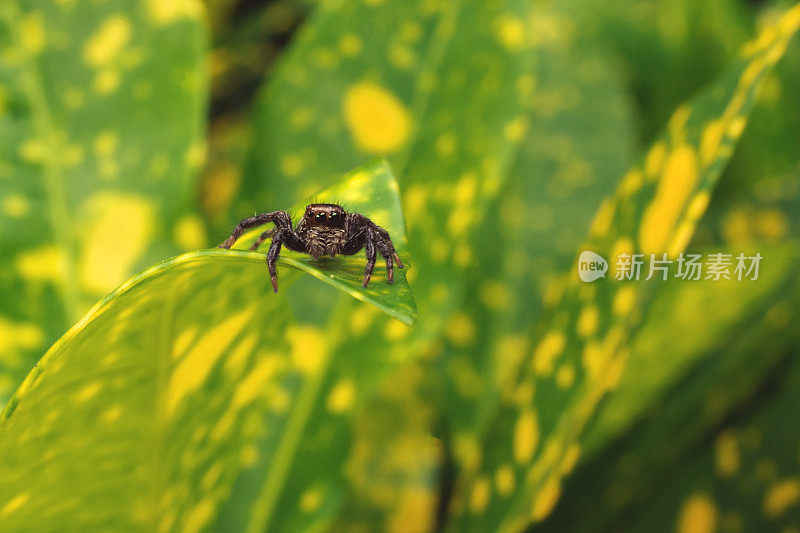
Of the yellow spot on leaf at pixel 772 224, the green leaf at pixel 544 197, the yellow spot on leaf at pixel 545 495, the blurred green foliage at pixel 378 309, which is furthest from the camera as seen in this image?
the green leaf at pixel 544 197

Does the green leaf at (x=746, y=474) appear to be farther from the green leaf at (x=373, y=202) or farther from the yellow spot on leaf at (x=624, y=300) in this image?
the green leaf at (x=373, y=202)

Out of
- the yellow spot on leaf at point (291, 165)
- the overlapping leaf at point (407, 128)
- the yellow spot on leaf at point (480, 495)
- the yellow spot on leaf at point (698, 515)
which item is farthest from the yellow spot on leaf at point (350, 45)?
the yellow spot on leaf at point (698, 515)

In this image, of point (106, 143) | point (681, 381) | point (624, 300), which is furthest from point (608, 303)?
point (106, 143)

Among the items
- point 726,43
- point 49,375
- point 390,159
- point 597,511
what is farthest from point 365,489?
point 726,43

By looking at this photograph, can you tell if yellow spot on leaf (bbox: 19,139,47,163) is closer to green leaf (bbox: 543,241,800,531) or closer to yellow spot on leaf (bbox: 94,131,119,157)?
yellow spot on leaf (bbox: 94,131,119,157)

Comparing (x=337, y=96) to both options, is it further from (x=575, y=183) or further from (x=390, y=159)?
(x=575, y=183)

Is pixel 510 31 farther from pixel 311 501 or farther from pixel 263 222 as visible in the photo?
pixel 311 501

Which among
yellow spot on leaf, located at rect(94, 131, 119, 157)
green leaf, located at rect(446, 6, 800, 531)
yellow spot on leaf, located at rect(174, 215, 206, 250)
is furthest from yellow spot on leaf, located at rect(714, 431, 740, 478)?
yellow spot on leaf, located at rect(94, 131, 119, 157)

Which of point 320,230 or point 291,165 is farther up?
point 291,165
